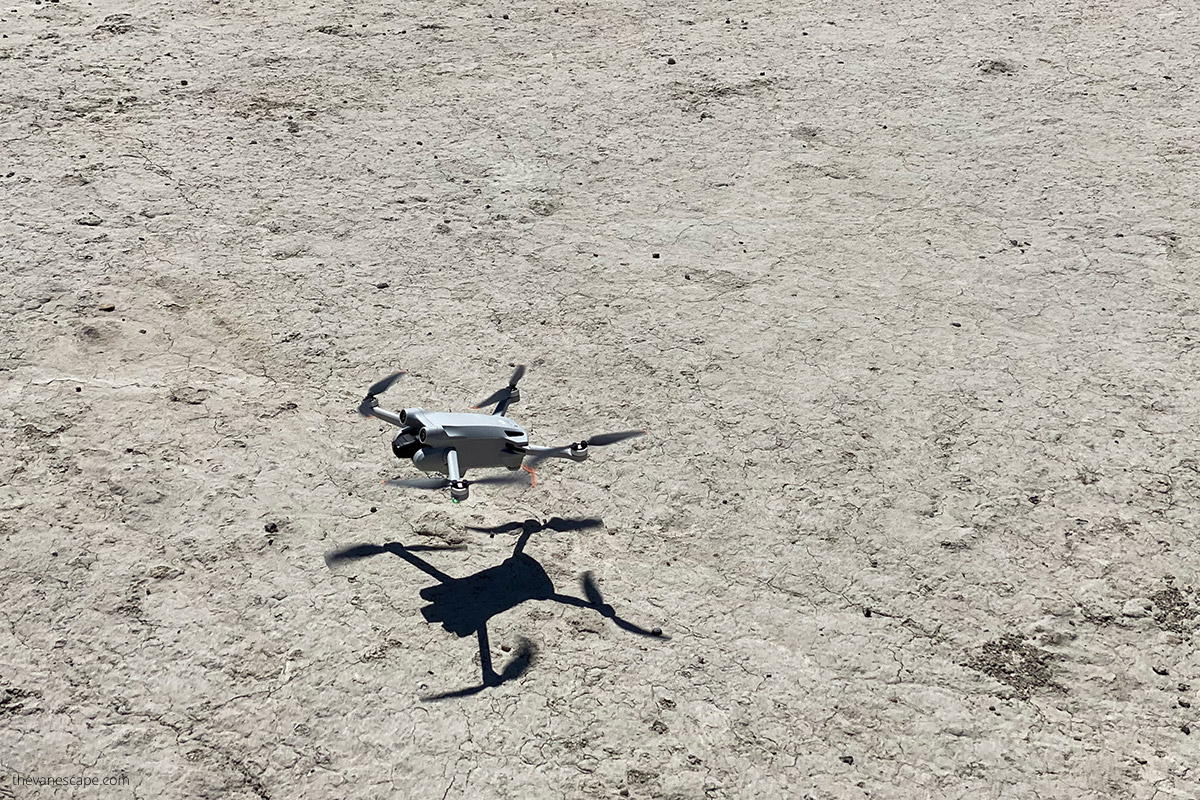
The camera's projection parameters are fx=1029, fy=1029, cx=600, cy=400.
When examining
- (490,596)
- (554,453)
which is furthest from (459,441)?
(490,596)

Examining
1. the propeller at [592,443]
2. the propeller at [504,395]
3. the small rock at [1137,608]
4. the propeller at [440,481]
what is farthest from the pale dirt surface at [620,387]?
the propeller at [440,481]

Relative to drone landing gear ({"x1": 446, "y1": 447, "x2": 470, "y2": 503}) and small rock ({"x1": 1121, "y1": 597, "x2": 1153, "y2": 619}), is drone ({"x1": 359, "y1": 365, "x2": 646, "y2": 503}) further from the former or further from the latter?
small rock ({"x1": 1121, "y1": 597, "x2": 1153, "y2": 619})

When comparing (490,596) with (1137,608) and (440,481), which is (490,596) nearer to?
(440,481)

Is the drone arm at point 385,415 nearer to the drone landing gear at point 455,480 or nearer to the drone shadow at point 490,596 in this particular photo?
the drone landing gear at point 455,480

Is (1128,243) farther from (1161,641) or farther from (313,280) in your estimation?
(313,280)

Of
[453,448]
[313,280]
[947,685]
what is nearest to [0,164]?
[313,280]

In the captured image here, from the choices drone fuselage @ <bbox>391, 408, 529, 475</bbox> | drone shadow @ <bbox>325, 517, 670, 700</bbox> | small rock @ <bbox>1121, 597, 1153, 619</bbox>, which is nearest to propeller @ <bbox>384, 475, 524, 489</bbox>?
drone fuselage @ <bbox>391, 408, 529, 475</bbox>
